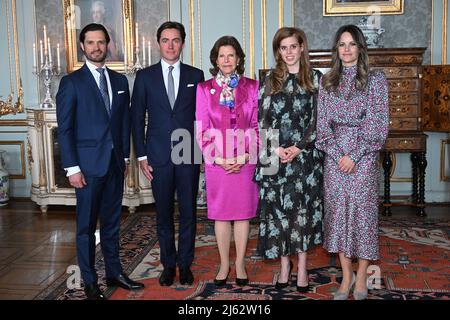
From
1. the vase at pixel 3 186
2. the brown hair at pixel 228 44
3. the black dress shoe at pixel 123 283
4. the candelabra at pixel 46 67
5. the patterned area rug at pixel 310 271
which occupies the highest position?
the candelabra at pixel 46 67

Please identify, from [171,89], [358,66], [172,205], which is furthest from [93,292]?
[358,66]

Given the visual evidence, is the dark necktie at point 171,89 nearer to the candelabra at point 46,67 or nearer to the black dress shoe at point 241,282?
the black dress shoe at point 241,282

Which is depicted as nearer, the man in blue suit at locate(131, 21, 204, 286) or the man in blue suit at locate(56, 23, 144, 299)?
the man in blue suit at locate(56, 23, 144, 299)

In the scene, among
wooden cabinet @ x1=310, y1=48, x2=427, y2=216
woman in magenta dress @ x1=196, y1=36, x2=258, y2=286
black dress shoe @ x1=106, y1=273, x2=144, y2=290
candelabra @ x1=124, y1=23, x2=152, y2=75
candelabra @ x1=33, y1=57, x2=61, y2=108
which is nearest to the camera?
woman in magenta dress @ x1=196, y1=36, x2=258, y2=286

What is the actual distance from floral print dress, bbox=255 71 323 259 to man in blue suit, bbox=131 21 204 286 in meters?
0.44

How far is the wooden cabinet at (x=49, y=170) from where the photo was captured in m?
5.61

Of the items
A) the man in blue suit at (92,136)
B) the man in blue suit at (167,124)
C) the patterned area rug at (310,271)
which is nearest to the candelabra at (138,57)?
the patterned area rug at (310,271)

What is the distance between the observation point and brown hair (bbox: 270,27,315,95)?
3.12 metres

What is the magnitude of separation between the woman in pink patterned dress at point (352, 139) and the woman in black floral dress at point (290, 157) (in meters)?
0.12

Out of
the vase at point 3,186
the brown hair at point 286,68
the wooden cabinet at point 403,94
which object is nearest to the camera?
the brown hair at point 286,68

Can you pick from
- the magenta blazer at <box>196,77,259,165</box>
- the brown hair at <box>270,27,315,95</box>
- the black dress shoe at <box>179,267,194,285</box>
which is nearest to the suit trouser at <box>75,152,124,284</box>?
the black dress shoe at <box>179,267,194,285</box>

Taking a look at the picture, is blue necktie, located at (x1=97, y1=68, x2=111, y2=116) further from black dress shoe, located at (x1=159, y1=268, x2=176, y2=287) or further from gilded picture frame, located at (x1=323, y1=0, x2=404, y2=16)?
gilded picture frame, located at (x1=323, y1=0, x2=404, y2=16)

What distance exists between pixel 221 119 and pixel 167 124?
0.32m
